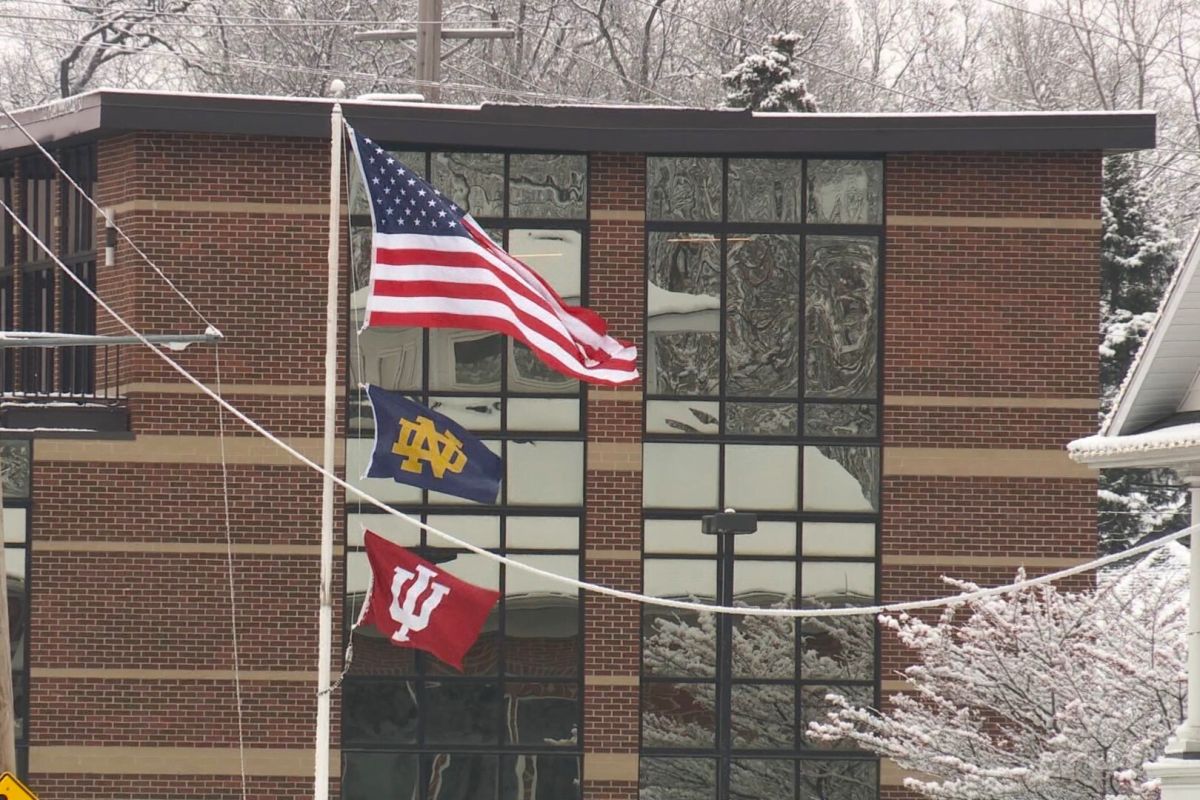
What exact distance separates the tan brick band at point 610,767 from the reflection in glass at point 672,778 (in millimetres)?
124

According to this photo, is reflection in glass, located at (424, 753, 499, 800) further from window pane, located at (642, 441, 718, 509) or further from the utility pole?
the utility pole

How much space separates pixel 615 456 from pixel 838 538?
2765 mm

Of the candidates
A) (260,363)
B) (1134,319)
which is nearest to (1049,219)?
(260,363)

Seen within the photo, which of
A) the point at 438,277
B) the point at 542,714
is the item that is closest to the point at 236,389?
the point at 542,714

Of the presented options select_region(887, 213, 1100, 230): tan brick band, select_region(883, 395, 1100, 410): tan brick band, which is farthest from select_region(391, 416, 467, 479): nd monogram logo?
select_region(887, 213, 1100, 230): tan brick band

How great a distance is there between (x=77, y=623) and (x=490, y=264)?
10.7m

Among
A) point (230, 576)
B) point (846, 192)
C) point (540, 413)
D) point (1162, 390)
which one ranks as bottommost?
point (230, 576)

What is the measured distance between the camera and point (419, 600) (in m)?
18.2

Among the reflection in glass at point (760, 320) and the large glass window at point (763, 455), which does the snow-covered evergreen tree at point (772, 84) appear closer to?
the large glass window at point (763, 455)

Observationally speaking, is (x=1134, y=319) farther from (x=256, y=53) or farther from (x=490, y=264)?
(x=490, y=264)

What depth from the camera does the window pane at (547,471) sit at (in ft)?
87.2

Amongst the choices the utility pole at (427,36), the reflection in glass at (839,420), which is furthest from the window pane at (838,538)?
the utility pole at (427,36)

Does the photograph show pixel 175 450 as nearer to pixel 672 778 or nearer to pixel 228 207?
pixel 228 207

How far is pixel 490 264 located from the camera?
17328 mm
